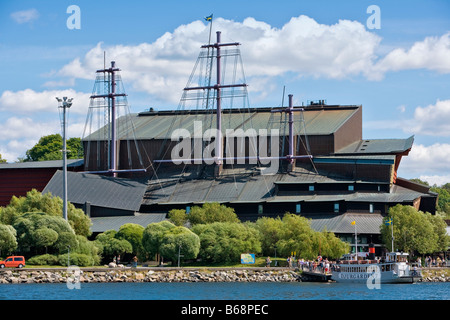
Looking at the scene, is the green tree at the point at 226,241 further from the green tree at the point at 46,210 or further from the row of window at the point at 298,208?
the row of window at the point at 298,208

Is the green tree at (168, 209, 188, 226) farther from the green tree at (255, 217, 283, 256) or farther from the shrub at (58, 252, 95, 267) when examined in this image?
the shrub at (58, 252, 95, 267)

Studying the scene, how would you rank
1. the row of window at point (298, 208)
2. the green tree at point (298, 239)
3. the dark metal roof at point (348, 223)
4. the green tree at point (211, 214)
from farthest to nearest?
1. the row of window at point (298, 208)
2. the green tree at point (211, 214)
3. the dark metal roof at point (348, 223)
4. the green tree at point (298, 239)

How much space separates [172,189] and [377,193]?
2540 centimetres

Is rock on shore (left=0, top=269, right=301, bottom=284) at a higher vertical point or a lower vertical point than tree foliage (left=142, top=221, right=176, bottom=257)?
lower

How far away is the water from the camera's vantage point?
61.8 metres

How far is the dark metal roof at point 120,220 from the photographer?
100 metres

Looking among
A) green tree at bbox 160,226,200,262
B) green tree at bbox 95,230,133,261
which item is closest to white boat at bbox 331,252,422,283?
green tree at bbox 160,226,200,262

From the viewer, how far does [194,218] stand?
98.2 m

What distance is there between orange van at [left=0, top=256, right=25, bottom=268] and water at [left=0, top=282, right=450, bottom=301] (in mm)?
7412

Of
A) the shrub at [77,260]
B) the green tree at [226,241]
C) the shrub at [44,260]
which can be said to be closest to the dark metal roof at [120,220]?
the green tree at [226,241]

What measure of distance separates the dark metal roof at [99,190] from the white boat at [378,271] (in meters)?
33.1

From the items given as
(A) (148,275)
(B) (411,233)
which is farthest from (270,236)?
(A) (148,275)
